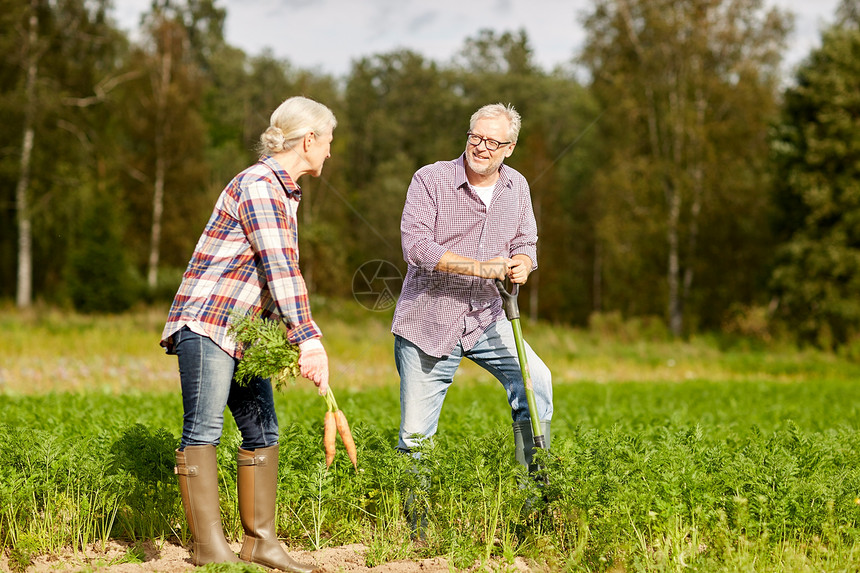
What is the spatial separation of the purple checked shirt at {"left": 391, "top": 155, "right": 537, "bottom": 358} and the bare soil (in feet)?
3.69

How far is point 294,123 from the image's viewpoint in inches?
154

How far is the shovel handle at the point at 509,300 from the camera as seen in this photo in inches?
184

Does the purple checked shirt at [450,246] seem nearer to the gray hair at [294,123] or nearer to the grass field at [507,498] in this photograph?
the grass field at [507,498]

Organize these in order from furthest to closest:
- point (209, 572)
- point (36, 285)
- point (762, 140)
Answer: point (36, 285) → point (762, 140) → point (209, 572)

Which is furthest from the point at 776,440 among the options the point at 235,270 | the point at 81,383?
the point at 81,383

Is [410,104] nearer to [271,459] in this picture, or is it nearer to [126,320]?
[126,320]

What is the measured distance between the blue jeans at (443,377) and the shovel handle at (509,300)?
0.44 ft

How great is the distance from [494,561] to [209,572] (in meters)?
1.48

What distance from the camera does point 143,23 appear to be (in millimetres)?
32438

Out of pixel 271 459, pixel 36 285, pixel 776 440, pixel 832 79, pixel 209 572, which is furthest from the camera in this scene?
pixel 36 285

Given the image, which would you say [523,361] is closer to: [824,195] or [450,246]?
[450,246]

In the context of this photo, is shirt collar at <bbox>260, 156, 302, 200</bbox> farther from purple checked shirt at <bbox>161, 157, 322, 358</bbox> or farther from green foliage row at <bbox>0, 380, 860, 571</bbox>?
green foliage row at <bbox>0, 380, 860, 571</bbox>

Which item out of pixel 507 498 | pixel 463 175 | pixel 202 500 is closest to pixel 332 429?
pixel 202 500

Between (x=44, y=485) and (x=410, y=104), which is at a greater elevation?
(x=410, y=104)
